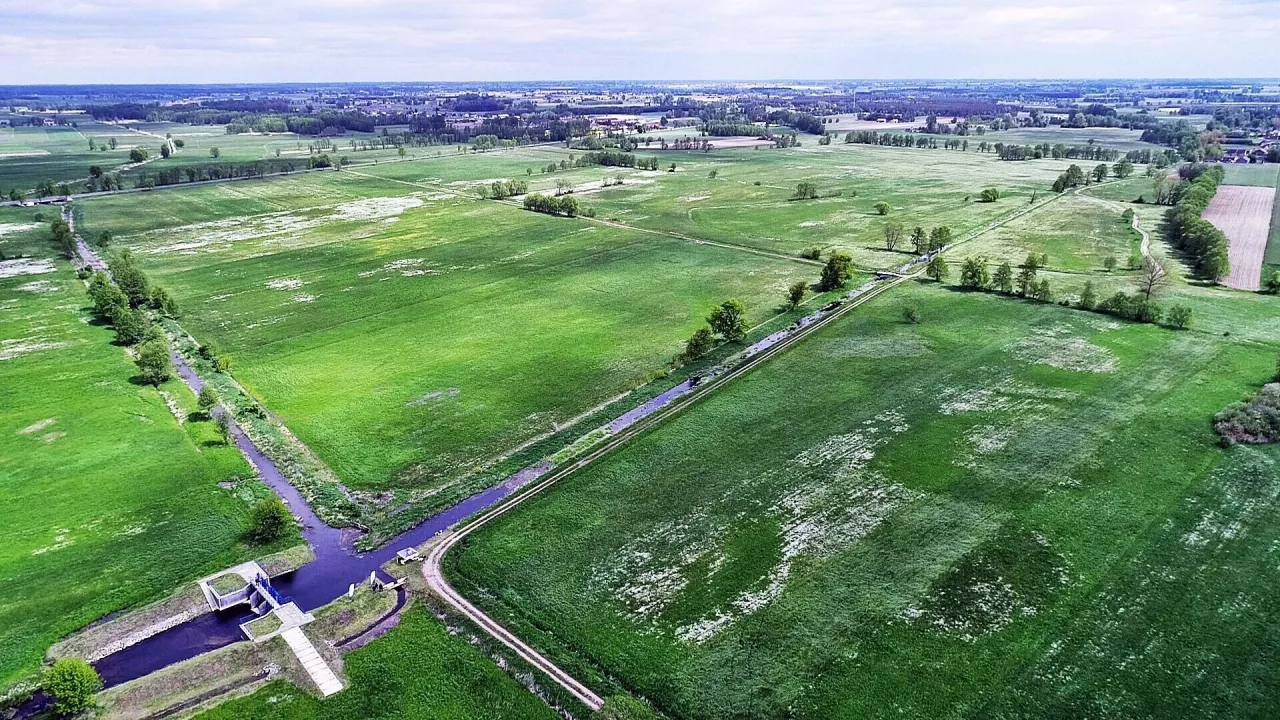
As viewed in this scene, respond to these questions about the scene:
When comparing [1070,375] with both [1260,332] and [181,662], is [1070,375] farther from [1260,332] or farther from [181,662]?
[181,662]

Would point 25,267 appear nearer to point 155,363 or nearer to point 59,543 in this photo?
point 155,363

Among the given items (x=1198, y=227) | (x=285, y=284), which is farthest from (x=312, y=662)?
(x=1198, y=227)

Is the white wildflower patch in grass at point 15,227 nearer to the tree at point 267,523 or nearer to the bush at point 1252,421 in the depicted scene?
the tree at point 267,523

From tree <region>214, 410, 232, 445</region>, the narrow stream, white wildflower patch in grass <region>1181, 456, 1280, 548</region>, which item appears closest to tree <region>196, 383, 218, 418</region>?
tree <region>214, 410, 232, 445</region>

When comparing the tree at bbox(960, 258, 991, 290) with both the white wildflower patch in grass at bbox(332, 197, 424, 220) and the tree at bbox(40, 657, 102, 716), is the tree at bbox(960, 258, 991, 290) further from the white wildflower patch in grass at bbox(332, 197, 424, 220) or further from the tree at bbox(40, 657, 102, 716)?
the white wildflower patch in grass at bbox(332, 197, 424, 220)

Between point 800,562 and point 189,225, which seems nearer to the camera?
point 800,562

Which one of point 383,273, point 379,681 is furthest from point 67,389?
point 379,681

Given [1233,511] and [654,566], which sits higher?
[1233,511]

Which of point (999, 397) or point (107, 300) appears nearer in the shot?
point (999, 397)
